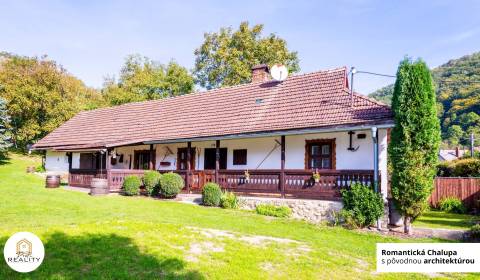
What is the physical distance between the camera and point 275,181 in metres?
13.9

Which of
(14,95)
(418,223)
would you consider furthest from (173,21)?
(14,95)

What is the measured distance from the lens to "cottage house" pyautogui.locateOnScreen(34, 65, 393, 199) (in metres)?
12.6

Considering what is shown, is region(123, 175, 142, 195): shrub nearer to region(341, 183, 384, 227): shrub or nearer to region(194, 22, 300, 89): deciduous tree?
region(341, 183, 384, 227): shrub

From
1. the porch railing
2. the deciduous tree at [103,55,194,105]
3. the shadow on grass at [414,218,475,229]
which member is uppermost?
the deciduous tree at [103,55,194,105]

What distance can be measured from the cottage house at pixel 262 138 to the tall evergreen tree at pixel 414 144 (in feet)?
2.45

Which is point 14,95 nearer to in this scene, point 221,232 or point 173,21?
point 173,21

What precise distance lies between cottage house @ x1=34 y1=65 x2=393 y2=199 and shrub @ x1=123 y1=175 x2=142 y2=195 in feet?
2.72

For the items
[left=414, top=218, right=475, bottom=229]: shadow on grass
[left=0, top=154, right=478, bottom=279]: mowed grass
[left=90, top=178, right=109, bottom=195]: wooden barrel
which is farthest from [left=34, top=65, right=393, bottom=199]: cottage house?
[left=414, top=218, right=475, bottom=229]: shadow on grass

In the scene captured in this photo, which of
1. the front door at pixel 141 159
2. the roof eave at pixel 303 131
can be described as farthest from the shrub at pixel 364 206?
the front door at pixel 141 159

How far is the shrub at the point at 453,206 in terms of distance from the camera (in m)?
17.3

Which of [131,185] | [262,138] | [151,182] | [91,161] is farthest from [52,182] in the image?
[262,138]

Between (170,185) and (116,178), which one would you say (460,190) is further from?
(116,178)

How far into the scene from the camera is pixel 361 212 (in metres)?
11.1

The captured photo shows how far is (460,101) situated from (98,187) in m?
59.1
